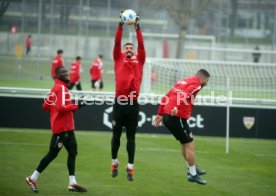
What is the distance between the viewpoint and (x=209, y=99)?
71.9ft

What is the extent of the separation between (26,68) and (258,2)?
17.8m

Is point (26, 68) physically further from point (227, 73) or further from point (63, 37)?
point (227, 73)

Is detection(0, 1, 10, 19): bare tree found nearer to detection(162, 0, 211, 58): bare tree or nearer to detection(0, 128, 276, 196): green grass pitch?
detection(162, 0, 211, 58): bare tree

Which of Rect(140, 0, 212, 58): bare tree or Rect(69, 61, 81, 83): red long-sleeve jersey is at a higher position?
Rect(140, 0, 212, 58): bare tree

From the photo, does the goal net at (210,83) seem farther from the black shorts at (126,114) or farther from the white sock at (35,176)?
the white sock at (35,176)

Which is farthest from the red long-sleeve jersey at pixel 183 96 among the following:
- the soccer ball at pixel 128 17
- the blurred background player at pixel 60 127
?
the blurred background player at pixel 60 127

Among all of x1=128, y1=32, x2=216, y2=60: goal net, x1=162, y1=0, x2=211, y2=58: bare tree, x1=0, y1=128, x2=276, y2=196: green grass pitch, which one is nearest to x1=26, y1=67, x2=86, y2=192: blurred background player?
x1=0, y1=128, x2=276, y2=196: green grass pitch

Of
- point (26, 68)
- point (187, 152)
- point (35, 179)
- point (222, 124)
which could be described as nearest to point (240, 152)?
point (222, 124)

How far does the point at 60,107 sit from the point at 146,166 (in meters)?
4.14

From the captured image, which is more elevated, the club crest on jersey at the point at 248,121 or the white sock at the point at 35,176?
the club crest on jersey at the point at 248,121

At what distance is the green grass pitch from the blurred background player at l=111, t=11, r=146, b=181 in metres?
0.97

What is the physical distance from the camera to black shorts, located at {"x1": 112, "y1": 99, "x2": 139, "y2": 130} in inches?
491

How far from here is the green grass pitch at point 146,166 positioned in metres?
12.5

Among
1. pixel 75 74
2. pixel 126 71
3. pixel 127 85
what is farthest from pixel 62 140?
pixel 75 74
